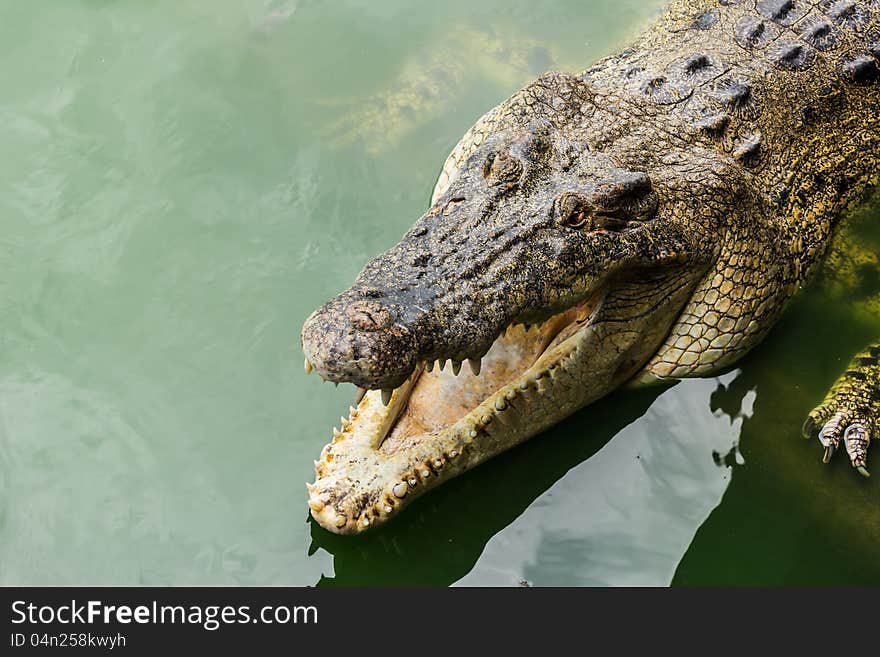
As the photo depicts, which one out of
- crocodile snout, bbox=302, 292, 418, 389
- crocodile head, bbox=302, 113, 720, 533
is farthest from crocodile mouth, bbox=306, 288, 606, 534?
crocodile snout, bbox=302, 292, 418, 389

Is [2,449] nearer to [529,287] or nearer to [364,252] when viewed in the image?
[364,252]

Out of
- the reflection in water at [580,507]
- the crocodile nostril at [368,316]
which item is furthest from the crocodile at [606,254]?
the reflection in water at [580,507]

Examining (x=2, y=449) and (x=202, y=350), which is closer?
(x=2, y=449)

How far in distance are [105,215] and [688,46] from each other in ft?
8.87

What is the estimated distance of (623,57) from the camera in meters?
4.72

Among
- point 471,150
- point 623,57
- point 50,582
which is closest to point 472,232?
point 471,150

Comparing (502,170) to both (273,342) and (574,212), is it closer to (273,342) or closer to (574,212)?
(574,212)

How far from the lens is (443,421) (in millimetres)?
3947

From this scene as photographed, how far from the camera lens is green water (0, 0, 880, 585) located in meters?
3.92

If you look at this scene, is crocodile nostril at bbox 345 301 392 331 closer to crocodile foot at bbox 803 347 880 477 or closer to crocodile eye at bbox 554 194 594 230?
crocodile eye at bbox 554 194 594 230

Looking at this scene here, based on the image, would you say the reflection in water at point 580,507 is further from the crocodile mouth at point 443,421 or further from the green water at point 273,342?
the crocodile mouth at point 443,421

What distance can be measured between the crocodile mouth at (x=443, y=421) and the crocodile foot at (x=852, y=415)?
3.21 feet

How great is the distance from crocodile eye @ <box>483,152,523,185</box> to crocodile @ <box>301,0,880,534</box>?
10 mm

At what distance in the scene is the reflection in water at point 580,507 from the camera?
12.7ft
